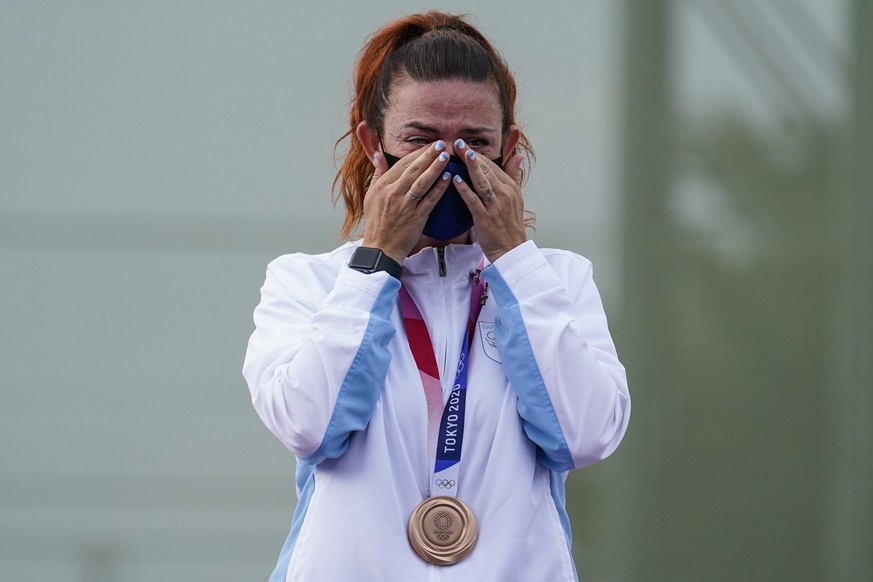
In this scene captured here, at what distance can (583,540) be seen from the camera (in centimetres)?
536

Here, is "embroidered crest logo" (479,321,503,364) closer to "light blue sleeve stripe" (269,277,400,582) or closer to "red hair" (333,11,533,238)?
"light blue sleeve stripe" (269,277,400,582)

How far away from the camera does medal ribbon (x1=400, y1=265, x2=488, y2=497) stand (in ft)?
7.32

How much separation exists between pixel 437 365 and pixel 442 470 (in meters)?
0.22

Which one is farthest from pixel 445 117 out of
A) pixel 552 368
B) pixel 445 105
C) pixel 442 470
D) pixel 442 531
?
pixel 442 531

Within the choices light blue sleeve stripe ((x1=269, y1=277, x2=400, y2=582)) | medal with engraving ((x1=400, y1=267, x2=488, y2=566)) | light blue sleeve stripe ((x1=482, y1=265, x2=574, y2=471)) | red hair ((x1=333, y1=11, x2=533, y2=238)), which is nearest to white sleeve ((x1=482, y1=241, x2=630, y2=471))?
light blue sleeve stripe ((x1=482, y1=265, x2=574, y2=471))

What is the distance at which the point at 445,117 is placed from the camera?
245 cm

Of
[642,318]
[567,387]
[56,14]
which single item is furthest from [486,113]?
[56,14]

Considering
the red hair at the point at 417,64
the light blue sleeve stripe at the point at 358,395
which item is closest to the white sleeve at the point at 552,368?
the light blue sleeve stripe at the point at 358,395

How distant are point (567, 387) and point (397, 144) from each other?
25.0 inches

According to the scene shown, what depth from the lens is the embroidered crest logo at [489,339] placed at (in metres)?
2.36

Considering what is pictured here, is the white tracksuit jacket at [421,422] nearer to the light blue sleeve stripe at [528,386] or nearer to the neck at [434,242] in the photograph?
the light blue sleeve stripe at [528,386]

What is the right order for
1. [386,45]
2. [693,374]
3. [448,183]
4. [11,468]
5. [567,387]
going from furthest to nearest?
[693,374] < [11,468] < [386,45] < [448,183] < [567,387]

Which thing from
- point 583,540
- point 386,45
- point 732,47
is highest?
point 732,47

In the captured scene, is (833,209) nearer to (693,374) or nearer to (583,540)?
(693,374)
